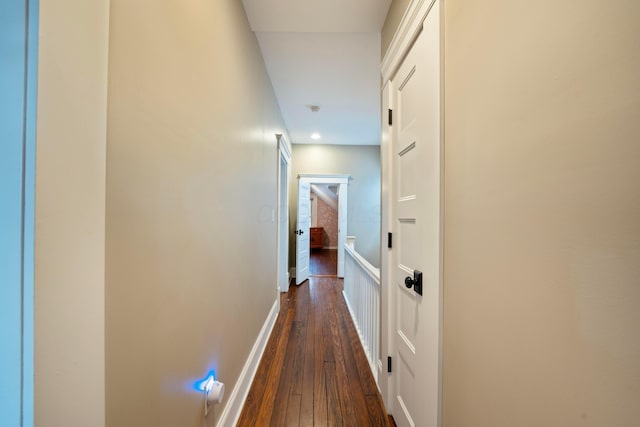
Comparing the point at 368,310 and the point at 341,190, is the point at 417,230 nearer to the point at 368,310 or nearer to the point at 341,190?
the point at 368,310

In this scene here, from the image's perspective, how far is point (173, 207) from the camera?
2.73ft

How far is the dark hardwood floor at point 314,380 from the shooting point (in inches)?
57.9

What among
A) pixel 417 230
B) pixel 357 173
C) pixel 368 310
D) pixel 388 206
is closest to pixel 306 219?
pixel 357 173

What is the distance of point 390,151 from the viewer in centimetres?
152

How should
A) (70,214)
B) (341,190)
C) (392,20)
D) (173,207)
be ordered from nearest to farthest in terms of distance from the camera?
(70,214) → (173,207) → (392,20) → (341,190)

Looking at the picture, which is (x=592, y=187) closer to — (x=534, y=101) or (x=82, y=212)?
(x=534, y=101)

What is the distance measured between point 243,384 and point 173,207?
131cm

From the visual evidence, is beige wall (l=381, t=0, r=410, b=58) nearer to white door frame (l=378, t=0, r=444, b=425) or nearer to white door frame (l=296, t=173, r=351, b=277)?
white door frame (l=378, t=0, r=444, b=425)

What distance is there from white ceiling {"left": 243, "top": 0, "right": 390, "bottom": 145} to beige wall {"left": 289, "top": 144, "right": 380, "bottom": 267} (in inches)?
41.4

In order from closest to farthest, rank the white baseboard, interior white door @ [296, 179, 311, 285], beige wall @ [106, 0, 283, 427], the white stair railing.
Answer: beige wall @ [106, 0, 283, 427], the white baseboard, the white stair railing, interior white door @ [296, 179, 311, 285]

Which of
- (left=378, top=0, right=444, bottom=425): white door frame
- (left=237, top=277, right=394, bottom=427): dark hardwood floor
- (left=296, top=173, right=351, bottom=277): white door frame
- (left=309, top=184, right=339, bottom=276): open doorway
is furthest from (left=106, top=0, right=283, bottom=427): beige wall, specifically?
(left=309, top=184, right=339, bottom=276): open doorway

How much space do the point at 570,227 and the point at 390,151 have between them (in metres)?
1.12

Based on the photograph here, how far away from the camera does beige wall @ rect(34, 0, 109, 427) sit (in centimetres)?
38

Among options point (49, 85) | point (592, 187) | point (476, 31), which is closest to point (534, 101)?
point (592, 187)
